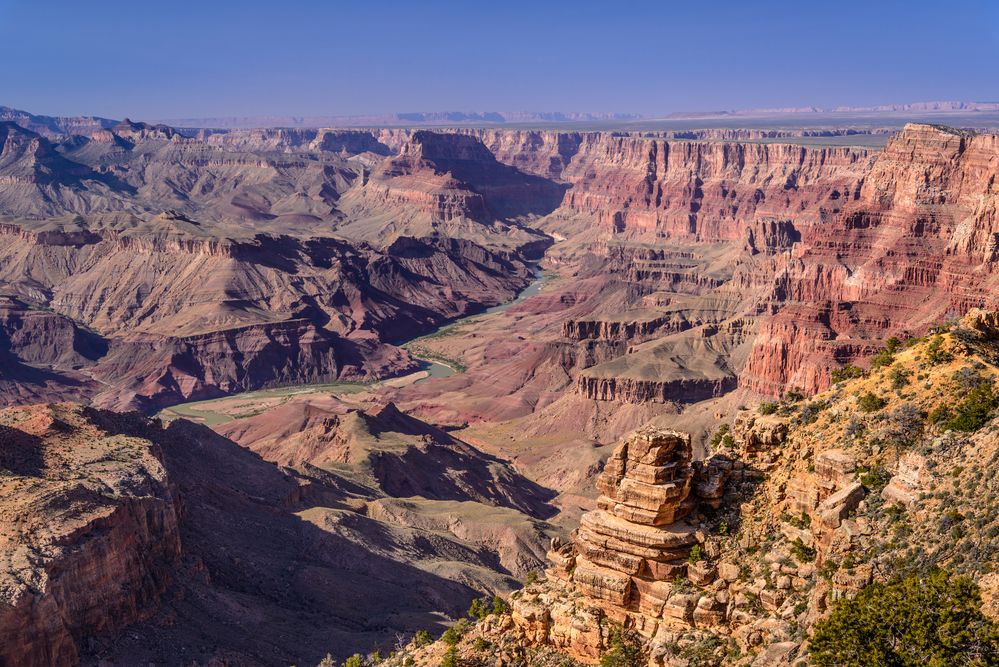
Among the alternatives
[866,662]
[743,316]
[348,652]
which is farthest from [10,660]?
[743,316]

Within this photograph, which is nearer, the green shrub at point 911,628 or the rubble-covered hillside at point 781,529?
the green shrub at point 911,628

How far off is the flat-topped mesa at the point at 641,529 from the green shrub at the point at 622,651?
1.54 feet

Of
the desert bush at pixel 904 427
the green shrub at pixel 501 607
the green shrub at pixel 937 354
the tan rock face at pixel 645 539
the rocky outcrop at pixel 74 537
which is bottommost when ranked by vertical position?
the rocky outcrop at pixel 74 537

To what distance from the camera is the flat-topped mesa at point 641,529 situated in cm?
3117

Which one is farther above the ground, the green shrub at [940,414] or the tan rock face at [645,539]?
the green shrub at [940,414]

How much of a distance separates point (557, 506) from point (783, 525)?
74976 millimetres

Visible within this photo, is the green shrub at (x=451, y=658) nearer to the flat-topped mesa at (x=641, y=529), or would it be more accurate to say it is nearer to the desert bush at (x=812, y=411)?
the flat-topped mesa at (x=641, y=529)

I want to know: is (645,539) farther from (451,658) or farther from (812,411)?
(451,658)

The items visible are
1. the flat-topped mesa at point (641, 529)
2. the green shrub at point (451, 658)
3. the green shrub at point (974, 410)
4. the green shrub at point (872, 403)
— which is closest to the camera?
the green shrub at point (974, 410)

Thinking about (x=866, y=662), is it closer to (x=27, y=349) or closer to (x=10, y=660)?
(x=10, y=660)

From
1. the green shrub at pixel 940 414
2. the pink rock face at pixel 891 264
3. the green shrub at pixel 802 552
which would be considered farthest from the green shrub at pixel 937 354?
the pink rock face at pixel 891 264

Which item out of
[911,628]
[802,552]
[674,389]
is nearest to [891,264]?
[674,389]

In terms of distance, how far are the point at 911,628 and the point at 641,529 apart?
9.27m

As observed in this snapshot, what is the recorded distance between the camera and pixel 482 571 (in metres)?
76.8
